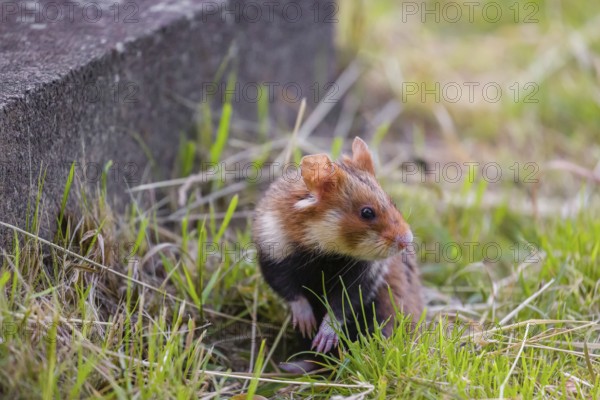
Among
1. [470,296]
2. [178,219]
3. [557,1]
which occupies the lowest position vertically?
[470,296]

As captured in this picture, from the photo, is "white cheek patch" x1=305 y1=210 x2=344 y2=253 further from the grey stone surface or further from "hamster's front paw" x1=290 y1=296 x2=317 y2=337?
the grey stone surface

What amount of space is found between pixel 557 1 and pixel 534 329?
17.0 feet

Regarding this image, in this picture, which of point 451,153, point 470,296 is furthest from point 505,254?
point 451,153

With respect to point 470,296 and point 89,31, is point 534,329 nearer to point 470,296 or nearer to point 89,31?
point 470,296

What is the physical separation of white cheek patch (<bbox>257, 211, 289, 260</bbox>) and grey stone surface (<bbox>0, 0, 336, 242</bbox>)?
2.89 feet

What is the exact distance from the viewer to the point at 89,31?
407 centimetres

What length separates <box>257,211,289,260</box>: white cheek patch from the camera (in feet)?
11.5

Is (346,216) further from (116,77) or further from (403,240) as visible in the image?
(116,77)

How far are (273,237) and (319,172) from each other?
14.6 inches

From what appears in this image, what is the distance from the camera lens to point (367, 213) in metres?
3.39

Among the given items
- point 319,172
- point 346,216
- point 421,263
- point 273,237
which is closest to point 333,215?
point 346,216

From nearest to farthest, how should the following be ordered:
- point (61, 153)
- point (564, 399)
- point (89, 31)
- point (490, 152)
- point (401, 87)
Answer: point (564, 399) → point (61, 153) → point (89, 31) → point (490, 152) → point (401, 87)

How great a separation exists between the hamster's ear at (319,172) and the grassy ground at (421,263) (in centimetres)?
61

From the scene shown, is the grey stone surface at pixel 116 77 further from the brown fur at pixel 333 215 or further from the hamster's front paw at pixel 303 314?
the hamster's front paw at pixel 303 314
